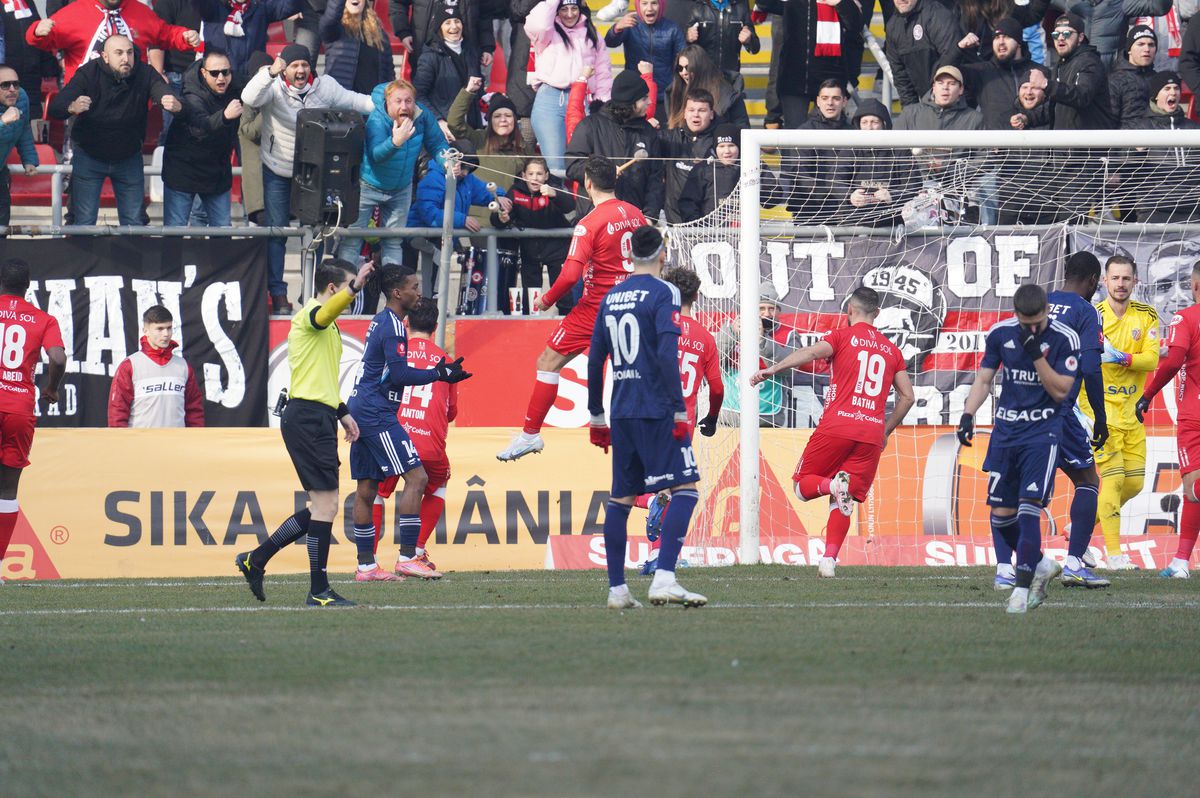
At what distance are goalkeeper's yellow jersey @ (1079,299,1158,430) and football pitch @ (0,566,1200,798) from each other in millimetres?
3660

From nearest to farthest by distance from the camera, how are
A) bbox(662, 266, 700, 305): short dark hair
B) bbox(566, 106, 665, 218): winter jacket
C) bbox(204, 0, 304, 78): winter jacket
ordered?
bbox(662, 266, 700, 305): short dark hair, bbox(566, 106, 665, 218): winter jacket, bbox(204, 0, 304, 78): winter jacket

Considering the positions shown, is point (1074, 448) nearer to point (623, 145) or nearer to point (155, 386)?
point (623, 145)

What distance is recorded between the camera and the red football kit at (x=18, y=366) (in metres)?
12.4

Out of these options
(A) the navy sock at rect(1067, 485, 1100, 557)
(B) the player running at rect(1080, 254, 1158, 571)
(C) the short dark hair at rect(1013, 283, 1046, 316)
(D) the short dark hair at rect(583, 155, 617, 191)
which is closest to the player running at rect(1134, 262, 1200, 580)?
(B) the player running at rect(1080, 254, 1158, 571)

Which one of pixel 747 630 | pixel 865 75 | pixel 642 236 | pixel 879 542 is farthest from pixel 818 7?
pixel 747 630

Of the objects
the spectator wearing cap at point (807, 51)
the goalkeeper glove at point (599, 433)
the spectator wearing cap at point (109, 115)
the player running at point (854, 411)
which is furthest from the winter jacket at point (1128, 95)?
the spectator wearing cap at point (109, 115)

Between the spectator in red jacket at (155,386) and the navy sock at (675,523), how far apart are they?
26.4 ft

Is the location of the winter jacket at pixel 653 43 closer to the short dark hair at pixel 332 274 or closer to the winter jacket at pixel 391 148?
the winter jacket at pixel 391 148

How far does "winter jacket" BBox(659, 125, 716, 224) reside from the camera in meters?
16.5

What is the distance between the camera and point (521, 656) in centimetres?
702

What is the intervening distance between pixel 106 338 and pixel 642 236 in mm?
8852

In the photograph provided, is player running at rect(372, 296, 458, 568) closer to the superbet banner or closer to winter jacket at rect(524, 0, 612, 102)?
the superbet banner

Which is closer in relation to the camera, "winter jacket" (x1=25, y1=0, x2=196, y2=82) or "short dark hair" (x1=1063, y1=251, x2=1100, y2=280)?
"short dark hair" (x1=1063, y1=251, x2=1100, y2=280)

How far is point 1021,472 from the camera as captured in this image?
30.5 ft
